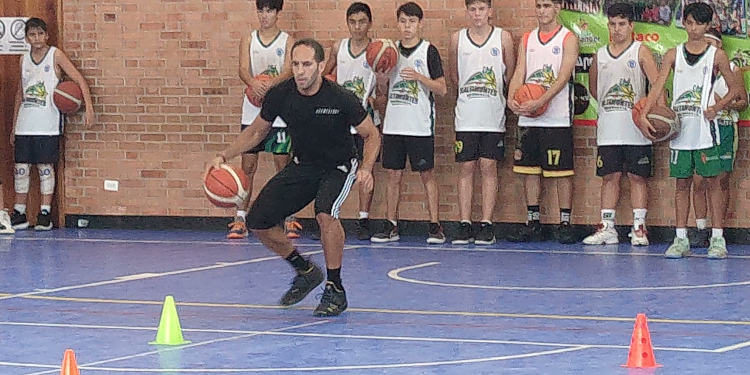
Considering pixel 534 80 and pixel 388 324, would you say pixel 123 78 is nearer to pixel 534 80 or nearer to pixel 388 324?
pixel 534 80

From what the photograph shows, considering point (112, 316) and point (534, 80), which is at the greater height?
point (534, 80)

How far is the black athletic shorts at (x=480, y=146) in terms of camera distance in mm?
13938

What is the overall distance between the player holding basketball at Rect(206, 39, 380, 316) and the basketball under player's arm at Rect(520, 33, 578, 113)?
4084 millimetres

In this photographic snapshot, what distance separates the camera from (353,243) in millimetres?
14078

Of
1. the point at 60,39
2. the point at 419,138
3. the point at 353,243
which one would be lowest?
the point at 353,243

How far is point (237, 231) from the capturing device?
14.9m

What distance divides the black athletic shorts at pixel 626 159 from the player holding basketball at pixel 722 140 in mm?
661

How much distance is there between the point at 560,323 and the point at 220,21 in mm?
7829

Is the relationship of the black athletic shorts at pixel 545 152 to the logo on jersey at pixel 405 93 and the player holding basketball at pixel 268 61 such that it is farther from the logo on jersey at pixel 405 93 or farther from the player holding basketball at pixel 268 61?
the player holding basketball at pixel 268 61

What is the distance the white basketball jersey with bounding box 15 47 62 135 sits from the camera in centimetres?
1578

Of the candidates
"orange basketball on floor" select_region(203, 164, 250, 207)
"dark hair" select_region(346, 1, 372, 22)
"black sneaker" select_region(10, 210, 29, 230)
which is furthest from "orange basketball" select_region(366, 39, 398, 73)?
"black sneaker" select_region(10, 210, 29, 230)

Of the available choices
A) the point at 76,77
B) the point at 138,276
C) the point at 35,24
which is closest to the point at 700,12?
the point at 138,276

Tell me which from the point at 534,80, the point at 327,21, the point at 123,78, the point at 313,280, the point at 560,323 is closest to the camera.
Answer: the point at 560,323

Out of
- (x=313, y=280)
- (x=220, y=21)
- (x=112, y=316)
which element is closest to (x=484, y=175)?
(x=220, y=21)
